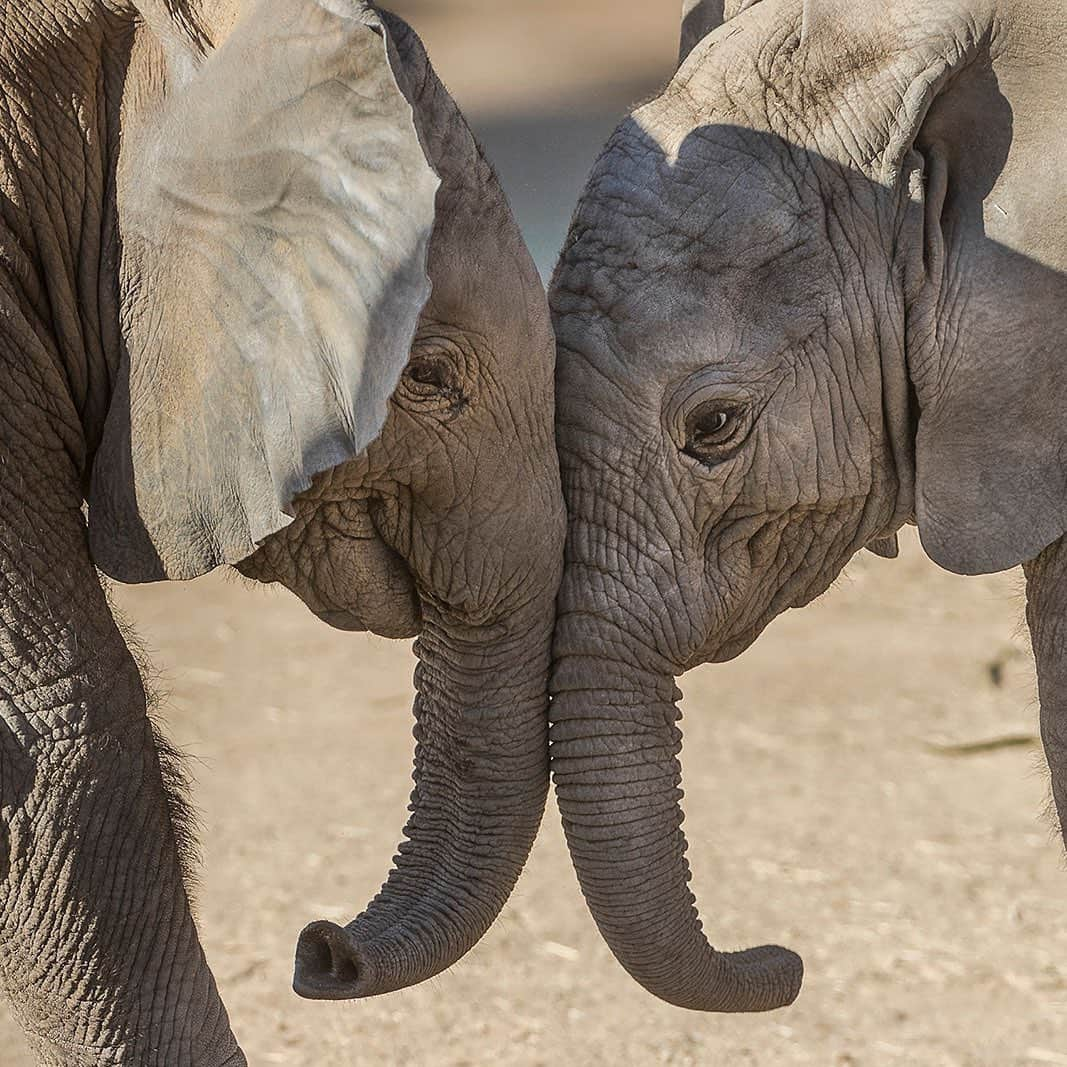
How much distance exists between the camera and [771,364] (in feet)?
10.9

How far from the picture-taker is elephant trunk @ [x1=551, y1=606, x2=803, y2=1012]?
330 centimetres

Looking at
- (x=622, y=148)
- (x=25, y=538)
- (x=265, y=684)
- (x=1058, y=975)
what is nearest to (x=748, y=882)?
(x=1058, y=975)

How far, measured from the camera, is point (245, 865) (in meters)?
5.80

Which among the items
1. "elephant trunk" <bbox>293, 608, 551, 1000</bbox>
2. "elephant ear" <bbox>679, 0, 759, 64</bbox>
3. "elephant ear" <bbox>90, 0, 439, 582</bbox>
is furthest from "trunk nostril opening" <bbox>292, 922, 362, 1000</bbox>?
"elephant ear" <bbox>679, 0, 759, 64</bbox>

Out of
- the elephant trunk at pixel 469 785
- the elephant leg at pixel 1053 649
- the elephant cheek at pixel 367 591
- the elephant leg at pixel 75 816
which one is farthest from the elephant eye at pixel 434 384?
the elephant leg at pixel 1053 649

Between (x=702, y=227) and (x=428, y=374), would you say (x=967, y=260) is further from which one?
(x=428, y=374)

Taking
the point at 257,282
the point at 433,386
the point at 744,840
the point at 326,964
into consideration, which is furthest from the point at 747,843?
the point at 257,282

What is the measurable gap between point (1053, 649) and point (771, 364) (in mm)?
652

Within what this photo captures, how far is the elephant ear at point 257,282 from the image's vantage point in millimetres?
2654

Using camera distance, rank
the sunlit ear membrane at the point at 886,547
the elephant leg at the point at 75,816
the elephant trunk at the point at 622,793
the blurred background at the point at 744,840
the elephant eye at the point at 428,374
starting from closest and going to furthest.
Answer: the elephant leg at the point at 75,816 < the elephant eye at the point at 428,374 < the elephant trunk at the point at 622,793 < the sunlit ear membrane at the point at 886,547 < the blurred background at the point at 744,840

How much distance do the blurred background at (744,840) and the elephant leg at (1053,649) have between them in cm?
47

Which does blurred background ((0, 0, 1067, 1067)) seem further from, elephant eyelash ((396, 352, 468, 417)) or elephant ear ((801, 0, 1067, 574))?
elephant eyelash ((396, 352, 468, 417))

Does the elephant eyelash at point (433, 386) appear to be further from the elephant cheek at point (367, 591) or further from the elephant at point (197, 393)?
the elephant cheek at point (367, 591)

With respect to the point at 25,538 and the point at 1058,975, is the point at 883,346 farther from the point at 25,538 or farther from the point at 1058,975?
the point at 1058,975
